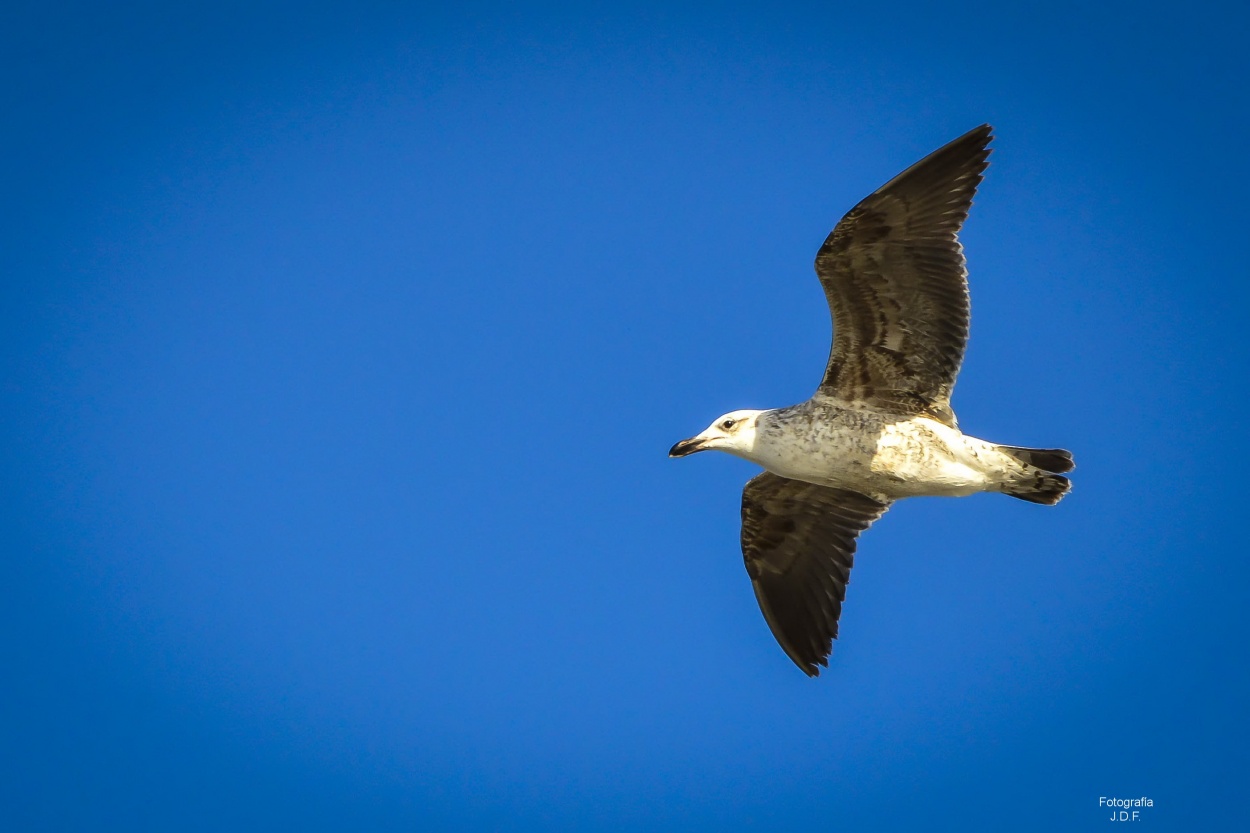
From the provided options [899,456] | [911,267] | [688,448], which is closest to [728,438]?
[688,448]

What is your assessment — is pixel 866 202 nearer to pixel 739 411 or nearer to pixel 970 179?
pixel 970 179

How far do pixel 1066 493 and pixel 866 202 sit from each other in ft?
9.06

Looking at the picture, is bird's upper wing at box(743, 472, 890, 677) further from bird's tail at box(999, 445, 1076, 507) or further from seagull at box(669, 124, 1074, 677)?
bird's tail at box(999, 445, 1076, 507)

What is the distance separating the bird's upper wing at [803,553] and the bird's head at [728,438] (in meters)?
1.12

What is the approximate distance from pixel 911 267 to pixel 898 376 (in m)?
0.93

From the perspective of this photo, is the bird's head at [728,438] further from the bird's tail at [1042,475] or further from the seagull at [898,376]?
the bird's tail at [1042,475]

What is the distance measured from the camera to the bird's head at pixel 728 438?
397 inches

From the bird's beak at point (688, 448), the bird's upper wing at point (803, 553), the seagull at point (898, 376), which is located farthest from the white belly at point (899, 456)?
the bird's upper wing at point (803, 553)

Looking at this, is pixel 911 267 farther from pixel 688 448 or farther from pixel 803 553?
pixel 803 553

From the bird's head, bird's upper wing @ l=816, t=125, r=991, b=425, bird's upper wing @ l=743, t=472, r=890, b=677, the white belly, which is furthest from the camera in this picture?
bird's upper wing @ l=743, t=472, r=890, b=677

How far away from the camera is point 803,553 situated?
11.2 m

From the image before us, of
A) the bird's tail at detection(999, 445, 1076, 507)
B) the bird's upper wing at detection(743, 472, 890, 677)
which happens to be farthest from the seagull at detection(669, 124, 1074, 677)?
the bird's upper wing at detection(743, 472, 890, 677)

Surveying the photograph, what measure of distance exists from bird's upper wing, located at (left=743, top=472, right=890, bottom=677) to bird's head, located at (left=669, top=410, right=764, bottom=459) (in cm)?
112

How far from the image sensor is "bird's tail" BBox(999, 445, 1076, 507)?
966 centimetres
